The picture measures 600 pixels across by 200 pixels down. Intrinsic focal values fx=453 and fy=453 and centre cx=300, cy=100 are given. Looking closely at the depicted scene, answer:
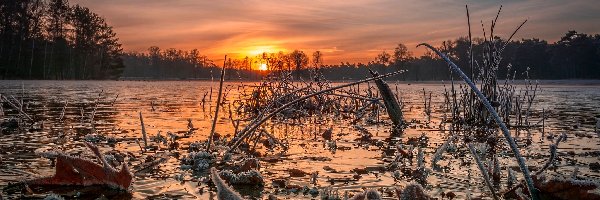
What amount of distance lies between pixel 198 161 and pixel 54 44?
204 ft

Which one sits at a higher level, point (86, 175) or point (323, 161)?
point (86, 175)

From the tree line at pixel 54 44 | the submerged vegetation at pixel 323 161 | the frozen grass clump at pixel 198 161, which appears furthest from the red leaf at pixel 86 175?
the tree line at pixel 54 44

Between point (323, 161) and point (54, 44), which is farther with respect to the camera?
point (54, 44)

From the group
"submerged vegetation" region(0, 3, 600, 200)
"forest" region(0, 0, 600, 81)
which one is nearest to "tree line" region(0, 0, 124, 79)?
"forest" region(0, 0, 600, 81)

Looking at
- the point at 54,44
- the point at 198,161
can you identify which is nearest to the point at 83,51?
the point at 54,44

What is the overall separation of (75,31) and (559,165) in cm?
6639

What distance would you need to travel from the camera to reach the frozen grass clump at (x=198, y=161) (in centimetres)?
349

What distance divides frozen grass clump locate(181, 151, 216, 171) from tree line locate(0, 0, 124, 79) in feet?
171

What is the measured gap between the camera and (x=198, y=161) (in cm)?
363

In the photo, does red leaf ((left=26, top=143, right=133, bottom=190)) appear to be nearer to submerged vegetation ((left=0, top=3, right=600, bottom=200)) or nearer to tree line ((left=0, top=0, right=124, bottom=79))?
submerged vegetation ((left=0, top=3, right=600, bottom=200))

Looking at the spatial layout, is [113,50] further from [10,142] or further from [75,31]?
[10,142]

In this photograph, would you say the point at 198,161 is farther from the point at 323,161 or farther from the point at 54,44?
the point at 54,44

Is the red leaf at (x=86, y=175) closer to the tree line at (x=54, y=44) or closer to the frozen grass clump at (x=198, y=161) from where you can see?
the frozen grass clump at (x=198, y=161)

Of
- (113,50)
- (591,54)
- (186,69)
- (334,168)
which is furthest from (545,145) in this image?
(186,69)
